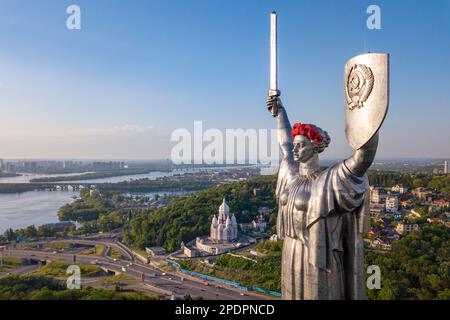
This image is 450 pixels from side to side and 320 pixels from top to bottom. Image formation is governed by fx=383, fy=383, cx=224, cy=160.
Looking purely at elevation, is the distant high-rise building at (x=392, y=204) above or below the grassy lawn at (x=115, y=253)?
above

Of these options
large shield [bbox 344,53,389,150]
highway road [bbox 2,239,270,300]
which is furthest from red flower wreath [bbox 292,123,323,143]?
highway road [bbox 2,239,270,300]

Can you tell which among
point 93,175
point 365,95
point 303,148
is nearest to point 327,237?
point 303,148

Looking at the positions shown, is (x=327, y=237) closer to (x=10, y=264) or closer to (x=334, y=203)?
(x=334, y=203)

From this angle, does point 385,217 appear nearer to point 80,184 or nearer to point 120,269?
point 120,269

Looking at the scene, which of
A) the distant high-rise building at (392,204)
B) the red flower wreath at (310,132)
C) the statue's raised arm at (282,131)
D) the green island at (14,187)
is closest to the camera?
the red flower wreath at (310,132)

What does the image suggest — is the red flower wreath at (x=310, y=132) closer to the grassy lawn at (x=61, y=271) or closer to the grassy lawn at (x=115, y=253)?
the grassy lawn at (x=61, y=271)

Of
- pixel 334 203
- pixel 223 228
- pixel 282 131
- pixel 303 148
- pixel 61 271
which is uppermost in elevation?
pixel 282 131

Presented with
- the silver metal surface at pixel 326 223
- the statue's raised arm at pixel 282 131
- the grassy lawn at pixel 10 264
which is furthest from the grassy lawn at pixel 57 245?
the silver metal surface at pixel 326 223
